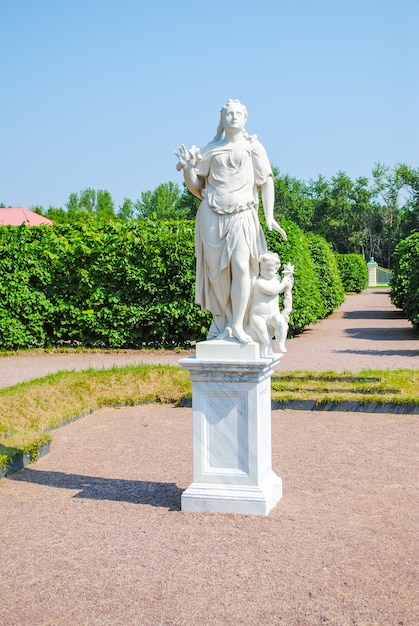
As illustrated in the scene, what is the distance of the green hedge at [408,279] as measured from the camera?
60.3 feet

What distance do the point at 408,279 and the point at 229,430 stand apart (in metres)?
17.1

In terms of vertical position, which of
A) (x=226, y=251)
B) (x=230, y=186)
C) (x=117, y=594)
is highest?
(x=230, y=186)

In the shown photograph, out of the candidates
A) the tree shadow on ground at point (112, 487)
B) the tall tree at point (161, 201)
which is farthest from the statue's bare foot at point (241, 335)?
the tall tree at point (161, 201)

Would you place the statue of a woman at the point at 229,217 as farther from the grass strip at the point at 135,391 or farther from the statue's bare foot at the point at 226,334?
the grass strip at the point at 135,391

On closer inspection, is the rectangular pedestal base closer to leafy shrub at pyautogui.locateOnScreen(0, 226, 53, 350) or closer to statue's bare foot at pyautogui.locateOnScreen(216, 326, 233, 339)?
statue's bare foot at pyautogui.locateOnScreen(216, 326, 233, 339)

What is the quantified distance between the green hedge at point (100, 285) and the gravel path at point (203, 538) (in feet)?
23.6

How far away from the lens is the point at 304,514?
17.9 feet

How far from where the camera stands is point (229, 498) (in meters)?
5.47

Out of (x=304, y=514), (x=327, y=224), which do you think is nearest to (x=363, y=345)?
(x=304, y=514)

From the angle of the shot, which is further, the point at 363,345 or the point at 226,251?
the point at 363,345

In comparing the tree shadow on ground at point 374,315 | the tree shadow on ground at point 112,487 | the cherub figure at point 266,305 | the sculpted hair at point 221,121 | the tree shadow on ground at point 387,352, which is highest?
the sculpted hair at point 221,121

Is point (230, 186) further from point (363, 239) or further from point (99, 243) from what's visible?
point (363, 239)

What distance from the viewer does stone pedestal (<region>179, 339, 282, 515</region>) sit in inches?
214

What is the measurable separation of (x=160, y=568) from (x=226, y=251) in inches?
87.5
